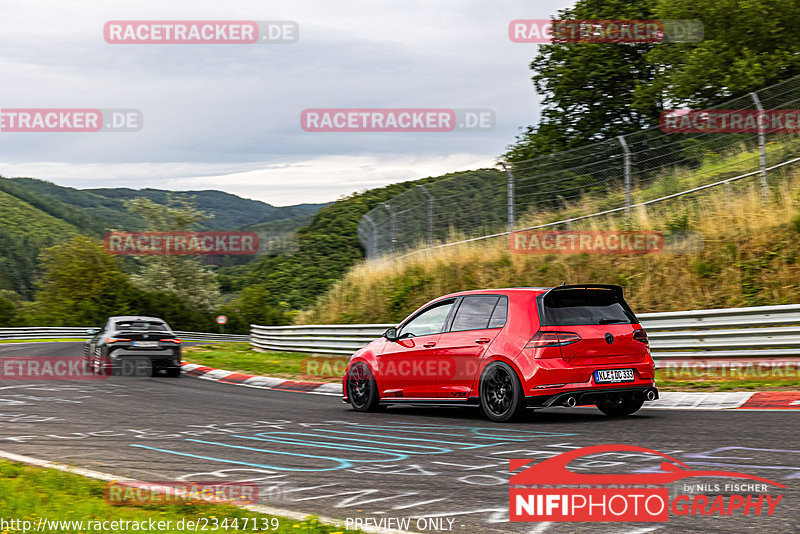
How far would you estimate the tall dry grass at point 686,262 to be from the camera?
15062 millimetres

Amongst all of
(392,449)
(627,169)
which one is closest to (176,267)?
(627,169)

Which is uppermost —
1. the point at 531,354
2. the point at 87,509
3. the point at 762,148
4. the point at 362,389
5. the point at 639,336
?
the point at 762,148

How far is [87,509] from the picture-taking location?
5277 mm

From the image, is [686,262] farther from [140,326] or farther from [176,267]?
[176,267]

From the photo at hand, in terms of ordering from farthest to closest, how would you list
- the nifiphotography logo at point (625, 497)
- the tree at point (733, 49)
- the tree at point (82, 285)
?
1. the tree at point (82, 285)
2. the tree at point (733, 49)
3. the nifiphotography logo at point (625, 497)

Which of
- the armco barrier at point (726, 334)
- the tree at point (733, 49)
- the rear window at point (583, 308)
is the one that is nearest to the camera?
the rear window at point (583, 308)

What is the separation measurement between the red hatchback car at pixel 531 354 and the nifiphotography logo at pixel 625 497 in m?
2.96

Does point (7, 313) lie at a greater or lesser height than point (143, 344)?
greater

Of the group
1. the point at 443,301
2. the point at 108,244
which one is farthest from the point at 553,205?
the point at 108,244

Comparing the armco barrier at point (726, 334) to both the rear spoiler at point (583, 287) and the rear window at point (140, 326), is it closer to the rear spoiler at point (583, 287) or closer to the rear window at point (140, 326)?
the rear spoiler at point (583, 287)

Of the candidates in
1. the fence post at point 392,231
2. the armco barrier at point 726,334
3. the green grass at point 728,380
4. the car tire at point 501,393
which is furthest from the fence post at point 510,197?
the car tire at point 501,393

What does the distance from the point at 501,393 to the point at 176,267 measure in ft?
248

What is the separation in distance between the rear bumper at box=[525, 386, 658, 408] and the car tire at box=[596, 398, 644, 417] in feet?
0.77

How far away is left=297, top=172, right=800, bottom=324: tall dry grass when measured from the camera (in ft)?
49.4
